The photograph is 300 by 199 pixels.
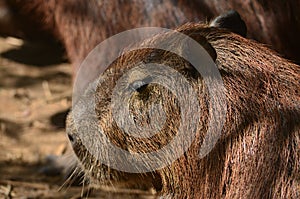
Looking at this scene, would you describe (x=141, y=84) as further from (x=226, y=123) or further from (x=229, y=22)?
(x=229, y=22)

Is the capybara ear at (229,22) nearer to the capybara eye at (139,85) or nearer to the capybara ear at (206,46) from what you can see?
the capybara ear at (206,46)

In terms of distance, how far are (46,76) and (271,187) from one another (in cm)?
318

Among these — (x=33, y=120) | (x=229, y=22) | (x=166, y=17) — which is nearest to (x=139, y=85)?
(x=229, y=22)

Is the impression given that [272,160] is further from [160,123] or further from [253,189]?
[160,123]

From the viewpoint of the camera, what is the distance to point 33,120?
16.2 ft

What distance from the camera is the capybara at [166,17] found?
3709 millimetres

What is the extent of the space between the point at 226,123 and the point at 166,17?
1.10m

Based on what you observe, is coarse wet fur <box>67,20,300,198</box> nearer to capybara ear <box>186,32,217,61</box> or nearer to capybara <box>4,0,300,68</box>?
capybara ear <box>186,32,217,61</box>

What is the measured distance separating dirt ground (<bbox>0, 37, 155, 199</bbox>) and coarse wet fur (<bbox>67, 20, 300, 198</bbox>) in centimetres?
76

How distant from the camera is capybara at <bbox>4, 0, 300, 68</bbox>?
12.2ft

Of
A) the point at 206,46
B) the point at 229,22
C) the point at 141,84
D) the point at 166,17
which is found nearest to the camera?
the point at 206,46

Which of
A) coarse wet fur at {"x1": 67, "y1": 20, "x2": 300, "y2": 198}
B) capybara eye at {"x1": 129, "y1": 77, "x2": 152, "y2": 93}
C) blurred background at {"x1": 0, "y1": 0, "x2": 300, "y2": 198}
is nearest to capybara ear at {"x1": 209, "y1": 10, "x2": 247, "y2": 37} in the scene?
coarse wet fur at {"x1": 67, "y1": 20, "x2": 300, "y2": 198}

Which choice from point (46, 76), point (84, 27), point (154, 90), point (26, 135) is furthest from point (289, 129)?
point (46, 76)

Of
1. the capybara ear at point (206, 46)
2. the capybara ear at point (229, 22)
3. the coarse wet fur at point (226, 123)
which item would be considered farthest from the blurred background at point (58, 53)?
the capybara ear at point (206, 46)
